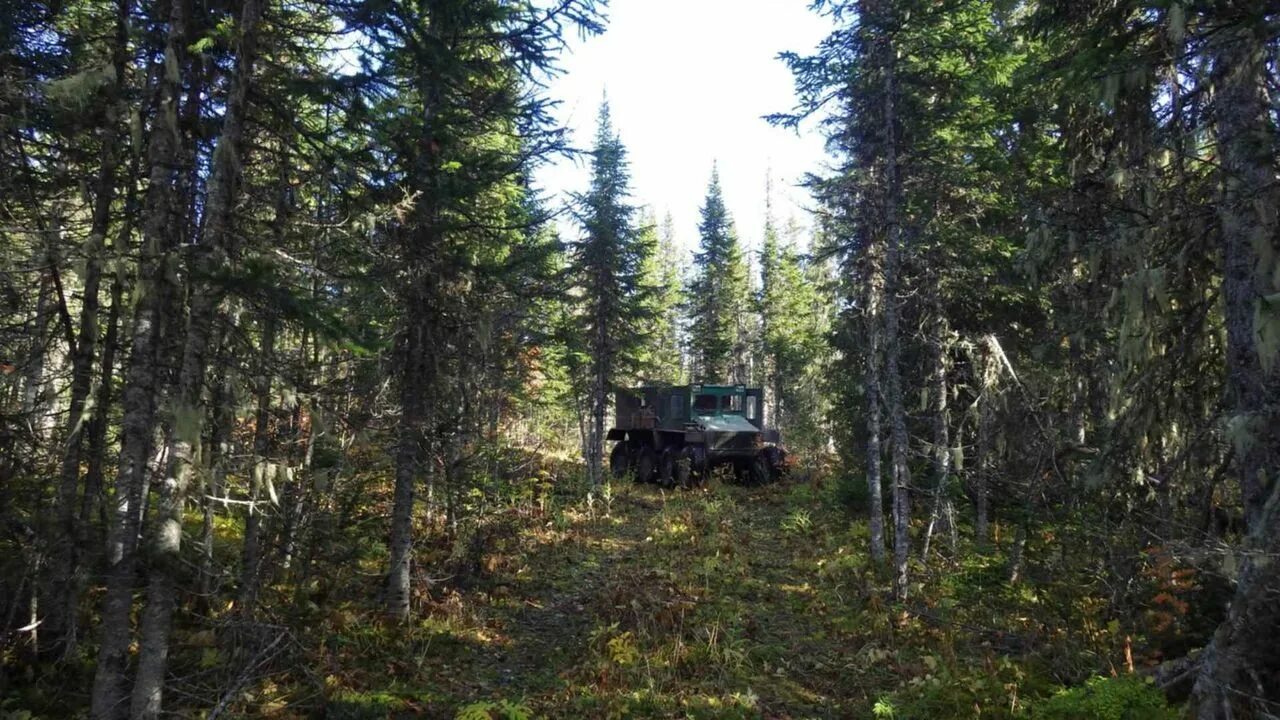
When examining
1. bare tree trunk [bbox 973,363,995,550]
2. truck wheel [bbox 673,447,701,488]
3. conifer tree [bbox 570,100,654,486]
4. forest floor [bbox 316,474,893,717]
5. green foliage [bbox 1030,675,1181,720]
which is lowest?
forest floor [bbox 316,474,893,717]

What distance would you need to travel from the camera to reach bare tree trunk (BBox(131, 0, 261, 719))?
514cm

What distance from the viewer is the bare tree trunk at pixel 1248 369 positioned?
4375 millimetres

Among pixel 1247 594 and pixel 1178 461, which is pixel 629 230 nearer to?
pixel 1178 461

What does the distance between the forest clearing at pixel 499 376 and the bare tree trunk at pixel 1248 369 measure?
34 millimetres

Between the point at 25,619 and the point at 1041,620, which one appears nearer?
the point at 25,619

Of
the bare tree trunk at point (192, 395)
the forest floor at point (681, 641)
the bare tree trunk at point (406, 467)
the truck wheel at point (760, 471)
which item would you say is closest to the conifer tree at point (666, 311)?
the truck wheel at point (760, 471)

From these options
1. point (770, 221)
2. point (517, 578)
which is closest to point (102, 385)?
point (517, 578)

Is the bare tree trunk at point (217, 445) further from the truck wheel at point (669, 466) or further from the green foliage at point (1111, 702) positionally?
the truck wheel at point (669, 466)

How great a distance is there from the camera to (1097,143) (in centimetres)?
812

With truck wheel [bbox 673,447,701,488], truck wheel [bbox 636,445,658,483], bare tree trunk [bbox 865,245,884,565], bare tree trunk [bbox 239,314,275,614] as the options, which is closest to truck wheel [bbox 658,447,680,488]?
truck wheel [bbox 673,447,701,488]

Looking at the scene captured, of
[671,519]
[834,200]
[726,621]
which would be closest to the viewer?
[726,621]

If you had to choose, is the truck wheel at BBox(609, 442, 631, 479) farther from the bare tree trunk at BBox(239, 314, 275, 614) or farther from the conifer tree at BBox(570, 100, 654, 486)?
the bare tree trunk at BBox(239, 314, 275, 614)

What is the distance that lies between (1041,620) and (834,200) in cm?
879

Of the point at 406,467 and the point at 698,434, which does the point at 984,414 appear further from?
the point at 698,434
